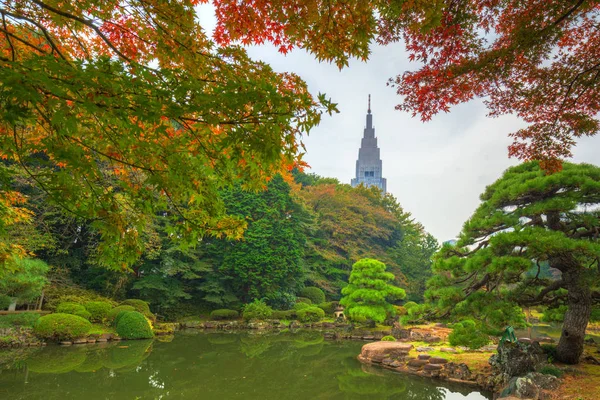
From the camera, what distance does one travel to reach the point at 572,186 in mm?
4781

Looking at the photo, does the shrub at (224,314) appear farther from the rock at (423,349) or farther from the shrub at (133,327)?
the rock at (423,349)

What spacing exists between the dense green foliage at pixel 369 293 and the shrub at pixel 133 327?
662 cm

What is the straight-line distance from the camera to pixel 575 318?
511cm

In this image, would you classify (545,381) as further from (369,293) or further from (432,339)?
(369,293)

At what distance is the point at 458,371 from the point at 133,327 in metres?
8.58

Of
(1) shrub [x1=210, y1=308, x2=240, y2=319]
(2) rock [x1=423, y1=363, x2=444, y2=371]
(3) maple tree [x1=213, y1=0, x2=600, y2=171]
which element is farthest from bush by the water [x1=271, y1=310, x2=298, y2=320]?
(3) maple tree [x1=213, y1=0, x2=600, y2=171]

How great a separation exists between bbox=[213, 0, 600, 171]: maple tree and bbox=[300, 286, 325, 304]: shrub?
47.0 feet

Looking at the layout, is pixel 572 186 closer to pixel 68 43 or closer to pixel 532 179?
pixel 532 179

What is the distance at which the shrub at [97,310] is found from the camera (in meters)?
10.2

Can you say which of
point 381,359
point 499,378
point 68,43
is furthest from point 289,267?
point 68,43

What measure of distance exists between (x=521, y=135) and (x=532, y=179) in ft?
4.75

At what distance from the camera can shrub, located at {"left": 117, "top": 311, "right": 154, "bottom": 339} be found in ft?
32.0

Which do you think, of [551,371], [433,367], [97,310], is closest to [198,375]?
[433,367]

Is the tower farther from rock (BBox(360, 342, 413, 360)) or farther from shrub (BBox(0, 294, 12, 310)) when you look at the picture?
shrub (BBox(0, 294, 12, 310))
